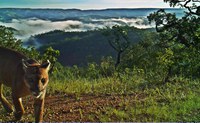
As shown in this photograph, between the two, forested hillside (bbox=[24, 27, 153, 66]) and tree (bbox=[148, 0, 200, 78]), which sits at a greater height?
tree (bbox=[148, 0, 200, 78])

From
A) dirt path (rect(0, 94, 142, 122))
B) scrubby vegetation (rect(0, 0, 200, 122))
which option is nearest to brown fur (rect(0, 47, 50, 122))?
dirt path (rect(0, 94, 142, 122))

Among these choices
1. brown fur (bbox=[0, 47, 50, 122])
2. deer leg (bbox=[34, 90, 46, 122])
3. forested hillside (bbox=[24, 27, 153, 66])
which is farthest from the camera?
forested hillside (bbox=[24, 27, 153, 66])

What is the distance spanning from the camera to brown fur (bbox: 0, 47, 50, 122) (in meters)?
5.10

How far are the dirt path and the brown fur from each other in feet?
1.18

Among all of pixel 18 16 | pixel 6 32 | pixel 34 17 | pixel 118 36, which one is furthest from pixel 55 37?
pixel 6 32

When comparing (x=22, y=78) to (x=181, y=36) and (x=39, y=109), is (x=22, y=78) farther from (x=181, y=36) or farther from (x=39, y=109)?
(x=181, y=36)

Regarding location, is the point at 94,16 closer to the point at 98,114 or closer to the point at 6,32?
the point at 6,32

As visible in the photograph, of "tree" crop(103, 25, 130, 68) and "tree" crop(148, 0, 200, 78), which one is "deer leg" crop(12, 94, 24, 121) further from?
"tree" crop(103, 25, 130, 68)

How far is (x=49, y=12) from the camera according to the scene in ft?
316

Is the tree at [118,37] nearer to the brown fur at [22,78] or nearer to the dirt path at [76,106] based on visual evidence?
the dirt path at [76,106]

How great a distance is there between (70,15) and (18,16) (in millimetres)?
41850

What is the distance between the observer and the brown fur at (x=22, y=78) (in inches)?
201

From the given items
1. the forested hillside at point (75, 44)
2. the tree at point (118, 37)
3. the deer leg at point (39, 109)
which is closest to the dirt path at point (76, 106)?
the deer leg at point (39, 109)

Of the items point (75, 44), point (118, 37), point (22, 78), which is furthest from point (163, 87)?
point (75, 44)
